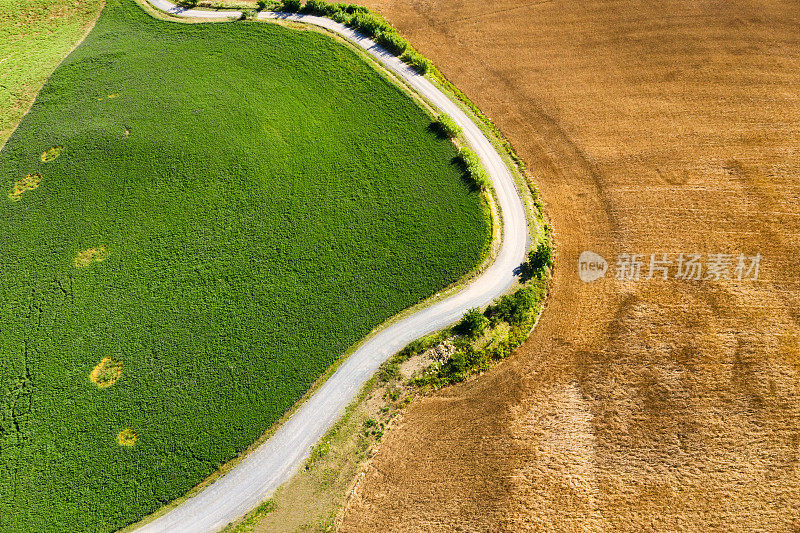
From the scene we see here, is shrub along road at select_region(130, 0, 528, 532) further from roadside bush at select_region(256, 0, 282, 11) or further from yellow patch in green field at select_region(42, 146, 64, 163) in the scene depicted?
yellow patch in green field at select_region(42, 146, 64, 163)

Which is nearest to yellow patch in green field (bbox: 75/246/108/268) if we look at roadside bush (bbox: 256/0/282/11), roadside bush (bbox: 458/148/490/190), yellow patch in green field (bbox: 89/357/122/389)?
yellow patch in green field (bbox: 89/357/122/389)

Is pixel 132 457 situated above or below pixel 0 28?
below

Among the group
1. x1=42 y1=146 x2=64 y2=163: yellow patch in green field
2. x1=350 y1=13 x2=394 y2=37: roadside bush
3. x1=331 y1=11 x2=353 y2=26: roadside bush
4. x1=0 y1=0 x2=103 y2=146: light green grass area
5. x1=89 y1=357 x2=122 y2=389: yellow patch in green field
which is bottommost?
x1=89 y1=357 x2=122 y2=389: yellow patch in green field

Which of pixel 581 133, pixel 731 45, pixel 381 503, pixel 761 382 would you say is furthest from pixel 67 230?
pixel 731 45

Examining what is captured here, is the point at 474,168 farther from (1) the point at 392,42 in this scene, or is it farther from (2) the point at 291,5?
(2) the point at 291,5

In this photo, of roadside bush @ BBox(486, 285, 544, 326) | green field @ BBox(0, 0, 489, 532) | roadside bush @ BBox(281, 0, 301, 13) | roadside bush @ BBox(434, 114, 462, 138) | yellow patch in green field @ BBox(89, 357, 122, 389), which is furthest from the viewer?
roadside bush @ BBox(281, 0, 301, 13)

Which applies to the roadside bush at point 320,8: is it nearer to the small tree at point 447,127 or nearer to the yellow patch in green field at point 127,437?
the small tree at point 447,127

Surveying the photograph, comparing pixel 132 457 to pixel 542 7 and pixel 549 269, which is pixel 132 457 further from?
pixel 542 7
